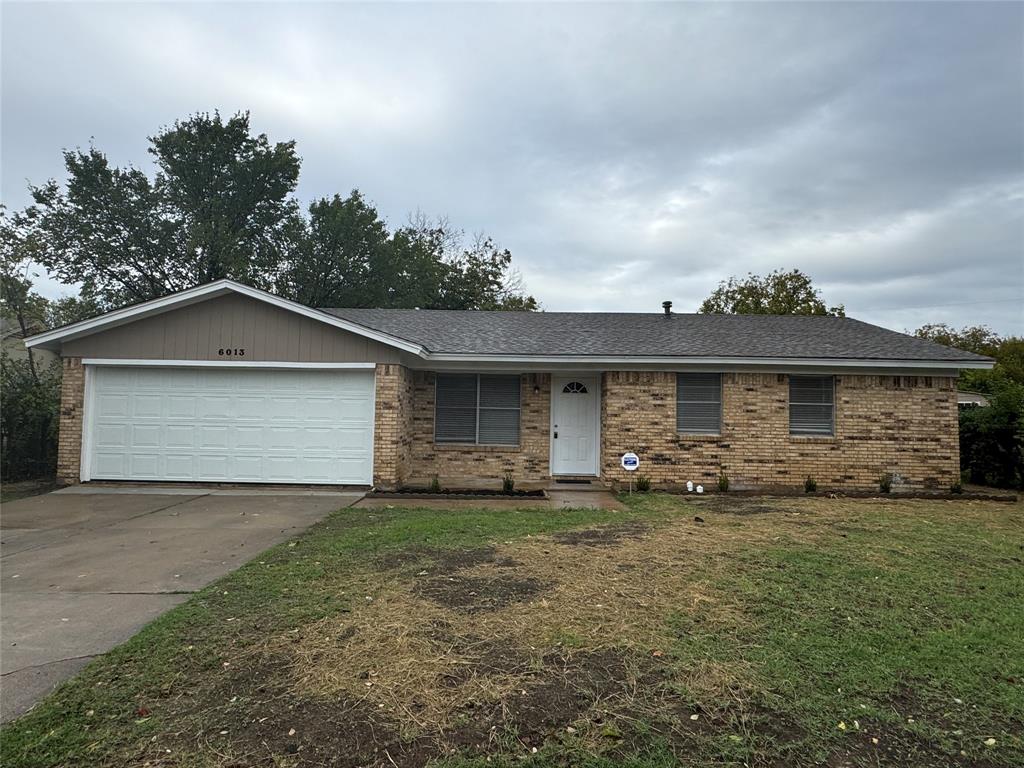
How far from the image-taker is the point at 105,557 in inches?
231

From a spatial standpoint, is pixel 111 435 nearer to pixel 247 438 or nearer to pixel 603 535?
pixel 247 438

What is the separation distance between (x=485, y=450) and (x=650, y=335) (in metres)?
4.56

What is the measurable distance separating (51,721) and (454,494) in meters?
7.29

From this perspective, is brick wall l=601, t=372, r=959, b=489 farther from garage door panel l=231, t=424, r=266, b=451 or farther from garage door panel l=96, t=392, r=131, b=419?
garage door panel l=96, t=392, r=131, b=419

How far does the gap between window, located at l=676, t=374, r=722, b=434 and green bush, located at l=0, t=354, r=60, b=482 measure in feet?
43.4

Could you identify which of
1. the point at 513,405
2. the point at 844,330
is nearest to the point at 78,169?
the point at 513,405

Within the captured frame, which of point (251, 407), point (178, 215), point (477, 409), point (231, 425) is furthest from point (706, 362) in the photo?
point (178, 215)

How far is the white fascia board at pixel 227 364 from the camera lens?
34.2 ft

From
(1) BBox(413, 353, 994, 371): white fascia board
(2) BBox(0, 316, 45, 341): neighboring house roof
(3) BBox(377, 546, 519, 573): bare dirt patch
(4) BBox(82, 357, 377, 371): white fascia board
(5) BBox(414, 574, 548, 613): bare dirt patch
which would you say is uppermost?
(2) BBox(0, 316, 45, 341): neighboring house roof

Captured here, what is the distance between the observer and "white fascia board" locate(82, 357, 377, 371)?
10438 mm

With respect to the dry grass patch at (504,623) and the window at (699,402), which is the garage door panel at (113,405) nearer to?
the dry grass patch at (504,623)

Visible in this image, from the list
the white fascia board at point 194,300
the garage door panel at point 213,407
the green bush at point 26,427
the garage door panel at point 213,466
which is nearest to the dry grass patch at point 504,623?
the white fascia board at point 194,300

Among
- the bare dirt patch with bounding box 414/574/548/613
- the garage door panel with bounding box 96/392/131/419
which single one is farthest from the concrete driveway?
the bare dirt patch with bounding box 414/574/548/613

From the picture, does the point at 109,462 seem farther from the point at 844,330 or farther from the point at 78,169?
the point at 78,169
